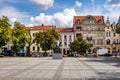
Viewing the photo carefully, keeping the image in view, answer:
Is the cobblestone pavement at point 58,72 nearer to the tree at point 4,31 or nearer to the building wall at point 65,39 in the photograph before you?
the tree at point 4,31

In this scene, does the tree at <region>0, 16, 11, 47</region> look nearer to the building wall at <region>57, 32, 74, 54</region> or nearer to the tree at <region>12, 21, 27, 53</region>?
the tree at <region>12, 21, 27, 53</region>

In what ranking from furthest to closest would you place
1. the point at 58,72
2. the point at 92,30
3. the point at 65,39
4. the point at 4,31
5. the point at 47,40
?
1. the point at 65,39
2. the point at 92,30
3. the point at 47,40
4. the point at 4,31
5. the point at 58,72

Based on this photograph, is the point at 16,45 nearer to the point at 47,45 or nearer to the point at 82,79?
the point at 47,45

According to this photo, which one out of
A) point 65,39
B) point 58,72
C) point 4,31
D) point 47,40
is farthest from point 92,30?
point 58,72

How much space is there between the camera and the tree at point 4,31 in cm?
7606

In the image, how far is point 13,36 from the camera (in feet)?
283

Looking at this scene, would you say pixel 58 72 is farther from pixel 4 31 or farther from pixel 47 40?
pixel 47 40

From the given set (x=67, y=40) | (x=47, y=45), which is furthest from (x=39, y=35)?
(x=67, y=40)

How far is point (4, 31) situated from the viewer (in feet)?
252

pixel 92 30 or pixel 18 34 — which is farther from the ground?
pixel 92 30

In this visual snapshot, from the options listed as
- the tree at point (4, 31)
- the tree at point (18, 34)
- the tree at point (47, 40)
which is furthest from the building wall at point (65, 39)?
the tree at point (4, 31)

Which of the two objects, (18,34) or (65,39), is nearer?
(18,34)

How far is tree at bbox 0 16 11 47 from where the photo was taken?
76062 millimetres

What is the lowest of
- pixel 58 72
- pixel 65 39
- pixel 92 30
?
pixel 58 72
